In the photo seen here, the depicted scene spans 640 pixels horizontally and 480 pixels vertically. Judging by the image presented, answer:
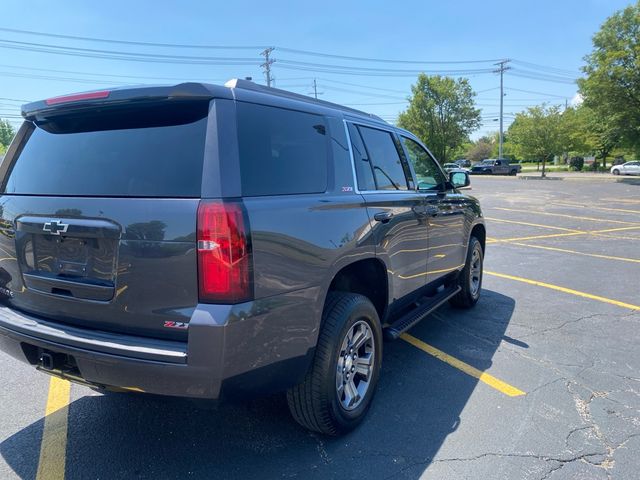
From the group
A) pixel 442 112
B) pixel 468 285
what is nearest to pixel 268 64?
pixel 442 112

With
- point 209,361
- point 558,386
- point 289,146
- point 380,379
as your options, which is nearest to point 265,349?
point 209,361

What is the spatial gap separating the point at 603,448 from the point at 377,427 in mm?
1362

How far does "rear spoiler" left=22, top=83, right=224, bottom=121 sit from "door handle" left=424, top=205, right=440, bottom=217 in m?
2.32

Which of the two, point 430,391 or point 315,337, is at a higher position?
point 315,337

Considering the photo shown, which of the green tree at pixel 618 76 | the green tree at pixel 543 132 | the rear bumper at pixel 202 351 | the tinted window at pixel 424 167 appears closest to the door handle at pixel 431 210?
the tinted window at pixel 424 167

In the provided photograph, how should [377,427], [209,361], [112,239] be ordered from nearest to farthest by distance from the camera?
[209,361] < [112,239] < [377,427]

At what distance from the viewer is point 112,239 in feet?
7.57

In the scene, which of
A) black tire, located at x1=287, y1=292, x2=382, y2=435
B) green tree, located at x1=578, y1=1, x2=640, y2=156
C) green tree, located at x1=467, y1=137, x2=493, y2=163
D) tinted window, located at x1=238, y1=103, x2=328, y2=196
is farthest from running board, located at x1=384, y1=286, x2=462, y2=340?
green tree, located at x1=467, y1=137, x2=493, y2=163

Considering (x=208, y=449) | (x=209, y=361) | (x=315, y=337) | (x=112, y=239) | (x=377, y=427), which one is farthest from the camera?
(x=377, y=427)

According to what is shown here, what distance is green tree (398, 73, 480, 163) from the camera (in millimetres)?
52219

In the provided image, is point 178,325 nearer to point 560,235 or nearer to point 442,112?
point 560,235

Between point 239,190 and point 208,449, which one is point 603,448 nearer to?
point 208,449

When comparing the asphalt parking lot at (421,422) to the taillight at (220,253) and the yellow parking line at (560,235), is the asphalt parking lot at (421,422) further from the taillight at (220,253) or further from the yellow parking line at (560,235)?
the yellow parking line at (560,235)

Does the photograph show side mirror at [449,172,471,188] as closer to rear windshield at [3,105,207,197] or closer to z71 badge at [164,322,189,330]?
rear windshield at [3,105,207,197]
